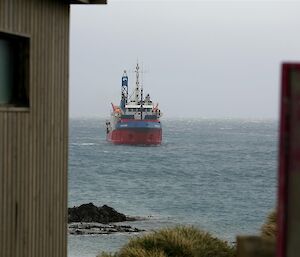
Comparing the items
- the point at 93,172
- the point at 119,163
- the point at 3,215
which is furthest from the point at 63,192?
the point at 119,163

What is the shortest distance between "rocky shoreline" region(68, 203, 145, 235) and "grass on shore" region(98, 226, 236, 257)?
984 inches

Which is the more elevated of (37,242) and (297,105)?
(297,105)

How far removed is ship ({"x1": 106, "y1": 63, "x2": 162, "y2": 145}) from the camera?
11538cm

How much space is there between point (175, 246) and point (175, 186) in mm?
70775

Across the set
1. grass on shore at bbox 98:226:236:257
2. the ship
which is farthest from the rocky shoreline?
the ship

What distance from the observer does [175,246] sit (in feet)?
52.2

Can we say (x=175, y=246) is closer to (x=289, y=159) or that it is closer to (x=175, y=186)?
(x=289, y=159)

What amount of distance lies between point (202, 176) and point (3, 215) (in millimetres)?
89401

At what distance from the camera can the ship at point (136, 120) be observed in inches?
4542

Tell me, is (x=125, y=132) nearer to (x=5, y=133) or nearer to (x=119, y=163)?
(x=119, y=163)

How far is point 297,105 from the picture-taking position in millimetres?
3078

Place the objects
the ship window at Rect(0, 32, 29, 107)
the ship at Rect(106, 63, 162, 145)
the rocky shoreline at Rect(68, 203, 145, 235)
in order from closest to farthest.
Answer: the ship window at Rect(0, 32, 29, 107) → the rocky shoreline at Rect(68, 203, 145, 235) → the ship at Rect(106, 63, 162, 145)

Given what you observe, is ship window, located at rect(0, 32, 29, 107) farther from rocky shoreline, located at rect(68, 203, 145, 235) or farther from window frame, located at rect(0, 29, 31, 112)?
rocky shoreline, located at rect(68, 203, 145, 235)

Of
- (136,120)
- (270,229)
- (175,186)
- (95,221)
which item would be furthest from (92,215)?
(136,120)
